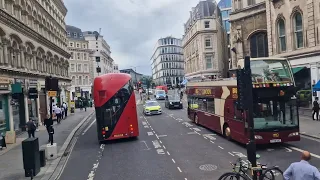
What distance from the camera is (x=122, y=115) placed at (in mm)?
18328

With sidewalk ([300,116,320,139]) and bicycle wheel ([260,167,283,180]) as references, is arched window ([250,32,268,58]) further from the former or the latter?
bicycle wheel ([260,167,283,180])

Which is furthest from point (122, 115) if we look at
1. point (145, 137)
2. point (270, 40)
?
point (270, 40)

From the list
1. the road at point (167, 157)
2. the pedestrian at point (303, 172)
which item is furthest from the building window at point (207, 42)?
the pedestrian at point (303, 172)

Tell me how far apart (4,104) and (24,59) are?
6.07m

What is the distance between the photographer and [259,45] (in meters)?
36.2

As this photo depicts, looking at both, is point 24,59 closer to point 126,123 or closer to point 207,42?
point 126,123

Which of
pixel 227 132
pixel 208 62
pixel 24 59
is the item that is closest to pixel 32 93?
pixel 24 59

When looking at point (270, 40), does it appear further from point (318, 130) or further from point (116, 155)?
point (116, 155)

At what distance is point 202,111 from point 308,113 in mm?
9377

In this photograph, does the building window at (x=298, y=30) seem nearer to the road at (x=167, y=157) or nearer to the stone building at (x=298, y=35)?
the stone building at (x=298, y=35)

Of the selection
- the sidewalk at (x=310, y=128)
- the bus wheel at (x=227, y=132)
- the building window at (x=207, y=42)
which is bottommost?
the sidewalk at (x=310, y=128)

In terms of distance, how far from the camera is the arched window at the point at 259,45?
35562mm

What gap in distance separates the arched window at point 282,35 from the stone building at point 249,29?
205 inches

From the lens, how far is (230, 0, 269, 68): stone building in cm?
3528
